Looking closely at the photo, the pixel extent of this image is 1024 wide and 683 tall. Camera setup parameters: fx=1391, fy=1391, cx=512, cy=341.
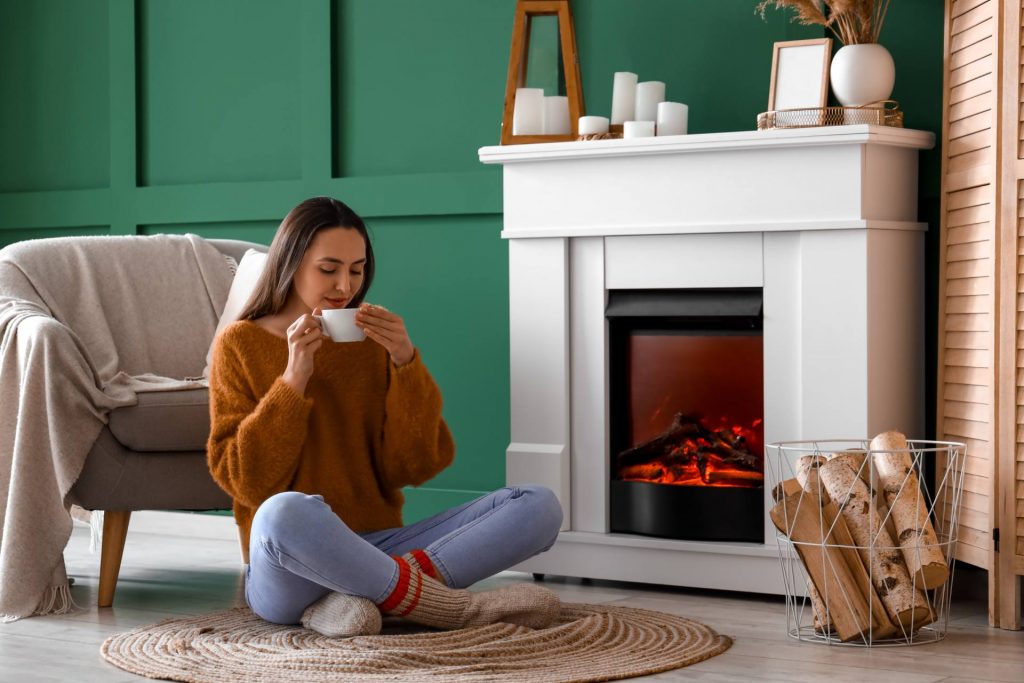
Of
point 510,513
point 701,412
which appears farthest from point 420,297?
point 510,513

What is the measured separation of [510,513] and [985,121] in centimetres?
124

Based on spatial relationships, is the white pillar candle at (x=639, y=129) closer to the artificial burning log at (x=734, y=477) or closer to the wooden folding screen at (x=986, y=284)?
the wooden folding screen at (x=986, y=284)

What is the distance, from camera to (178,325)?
3471 millimetres

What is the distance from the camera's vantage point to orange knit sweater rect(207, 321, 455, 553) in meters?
2.58

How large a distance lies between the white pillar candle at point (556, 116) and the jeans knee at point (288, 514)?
1308 millimetres

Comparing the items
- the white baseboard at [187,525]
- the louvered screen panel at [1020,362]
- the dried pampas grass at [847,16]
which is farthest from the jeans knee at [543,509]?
the white baseboard at [187,525]

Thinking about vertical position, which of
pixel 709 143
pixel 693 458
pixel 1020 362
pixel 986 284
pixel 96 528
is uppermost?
pixel 709 143

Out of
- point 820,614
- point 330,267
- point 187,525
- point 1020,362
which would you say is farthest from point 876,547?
point 187,525

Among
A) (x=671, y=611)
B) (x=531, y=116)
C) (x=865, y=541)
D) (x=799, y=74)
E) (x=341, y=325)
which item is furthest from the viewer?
(x=531, y=116)

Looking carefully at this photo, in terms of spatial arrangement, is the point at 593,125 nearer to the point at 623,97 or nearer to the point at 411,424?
the point at 623,97

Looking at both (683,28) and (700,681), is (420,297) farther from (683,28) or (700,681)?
(700,681)

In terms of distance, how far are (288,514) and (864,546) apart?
1.07 m

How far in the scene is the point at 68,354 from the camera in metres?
2.91

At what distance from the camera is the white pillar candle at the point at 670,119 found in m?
3.20
